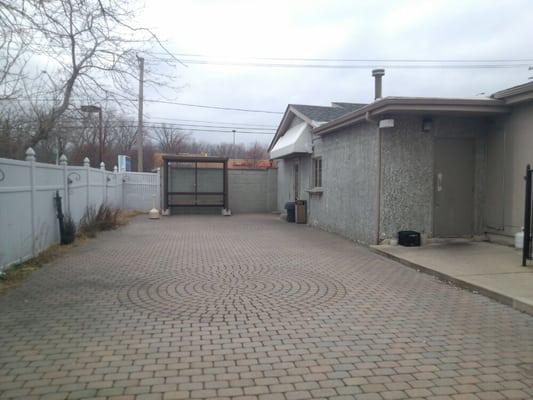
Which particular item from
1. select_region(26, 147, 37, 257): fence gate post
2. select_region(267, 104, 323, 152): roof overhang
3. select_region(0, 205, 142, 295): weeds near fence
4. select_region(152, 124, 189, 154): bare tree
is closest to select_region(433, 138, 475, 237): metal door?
select_region(267, 104, 323, 152): roof overhang

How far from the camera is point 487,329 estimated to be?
4.74m

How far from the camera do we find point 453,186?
1018 centimetres

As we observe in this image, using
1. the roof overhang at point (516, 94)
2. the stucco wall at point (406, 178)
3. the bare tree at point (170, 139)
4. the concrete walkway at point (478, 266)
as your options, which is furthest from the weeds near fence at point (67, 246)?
the bare tree at point (170, 139)

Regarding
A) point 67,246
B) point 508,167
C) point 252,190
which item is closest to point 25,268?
point 67,246

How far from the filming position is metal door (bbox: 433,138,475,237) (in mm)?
10125

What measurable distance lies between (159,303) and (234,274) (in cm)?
197

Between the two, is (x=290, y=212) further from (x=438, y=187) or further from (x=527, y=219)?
(x=527, y=219)

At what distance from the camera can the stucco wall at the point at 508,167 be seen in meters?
9.05

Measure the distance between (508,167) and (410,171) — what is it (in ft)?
6.90

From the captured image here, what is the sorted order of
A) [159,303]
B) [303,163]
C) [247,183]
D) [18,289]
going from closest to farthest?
[159,303]
[18,289]
[303,163]
[247,183]

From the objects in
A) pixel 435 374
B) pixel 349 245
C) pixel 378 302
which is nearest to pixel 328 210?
pixel 349 245

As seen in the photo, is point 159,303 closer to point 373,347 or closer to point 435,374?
point 373,347

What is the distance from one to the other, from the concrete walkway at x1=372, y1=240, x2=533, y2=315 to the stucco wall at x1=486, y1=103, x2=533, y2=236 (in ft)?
2.09

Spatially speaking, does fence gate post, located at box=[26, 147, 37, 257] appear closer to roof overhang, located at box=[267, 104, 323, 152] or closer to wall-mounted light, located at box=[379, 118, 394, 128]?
wall-mounted light, located at box=[379, 118, 394, 128]
